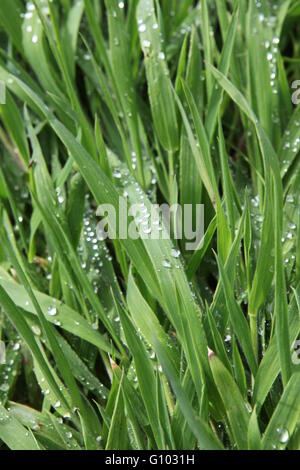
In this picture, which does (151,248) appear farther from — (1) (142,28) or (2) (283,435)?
(1) (142,28)

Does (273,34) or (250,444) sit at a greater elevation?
(273,34)

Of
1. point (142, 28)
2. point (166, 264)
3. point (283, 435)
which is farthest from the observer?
point (142, 28)

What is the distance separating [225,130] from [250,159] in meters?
0.17

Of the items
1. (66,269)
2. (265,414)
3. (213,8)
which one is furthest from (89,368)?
(213,8)

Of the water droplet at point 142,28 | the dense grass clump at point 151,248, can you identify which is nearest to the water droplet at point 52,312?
the dense grass clump at point 151,248

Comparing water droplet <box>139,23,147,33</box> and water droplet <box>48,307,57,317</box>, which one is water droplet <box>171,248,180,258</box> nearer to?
water droplet <box>48,307,57,317</box>

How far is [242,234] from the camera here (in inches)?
33.6

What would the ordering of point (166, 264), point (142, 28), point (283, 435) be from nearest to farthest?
point (283, 435), point (166, 264), point (142, 28)

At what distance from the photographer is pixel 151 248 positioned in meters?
0.89

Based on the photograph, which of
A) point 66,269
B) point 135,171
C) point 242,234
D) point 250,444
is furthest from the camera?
point 135,171

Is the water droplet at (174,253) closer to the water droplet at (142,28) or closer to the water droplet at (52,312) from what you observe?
the water droplet at (52,312)

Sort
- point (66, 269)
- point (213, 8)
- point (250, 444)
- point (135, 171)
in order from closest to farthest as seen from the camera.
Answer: point (250, 444) → point (66, 269) → point (135, 171) → point (213, 8)

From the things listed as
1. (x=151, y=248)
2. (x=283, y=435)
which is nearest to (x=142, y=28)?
(x=151, y=248)

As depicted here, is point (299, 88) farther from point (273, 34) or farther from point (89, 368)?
point (89, 368)
